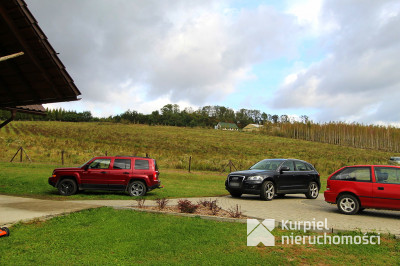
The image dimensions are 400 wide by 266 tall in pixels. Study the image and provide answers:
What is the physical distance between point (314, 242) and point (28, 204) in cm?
844

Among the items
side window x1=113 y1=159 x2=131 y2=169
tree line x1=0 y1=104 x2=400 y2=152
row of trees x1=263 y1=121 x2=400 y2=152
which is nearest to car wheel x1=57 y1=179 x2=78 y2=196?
side window x1=113 y1=159 x2=131 y2=169

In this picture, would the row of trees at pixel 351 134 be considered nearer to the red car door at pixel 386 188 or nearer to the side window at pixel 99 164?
the red car door at pixel 386 188

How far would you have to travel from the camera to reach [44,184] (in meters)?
15.5

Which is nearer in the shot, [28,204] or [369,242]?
[369,242]

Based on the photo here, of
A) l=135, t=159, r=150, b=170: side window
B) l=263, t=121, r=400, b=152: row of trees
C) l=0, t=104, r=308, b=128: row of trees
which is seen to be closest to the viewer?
l=135, t=159, r=150, b=170: side window

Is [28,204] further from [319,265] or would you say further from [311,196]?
[311,196]

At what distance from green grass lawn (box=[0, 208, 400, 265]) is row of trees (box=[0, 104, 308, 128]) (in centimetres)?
5182

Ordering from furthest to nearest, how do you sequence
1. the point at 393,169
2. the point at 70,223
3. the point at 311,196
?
the point at 311,196 → the point at 393,169 → the point at 70,223

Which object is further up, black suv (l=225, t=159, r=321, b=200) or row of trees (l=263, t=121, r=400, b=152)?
row of trees (l=263, t=121, r=400, b=152)

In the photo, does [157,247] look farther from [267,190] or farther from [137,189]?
[267,190]

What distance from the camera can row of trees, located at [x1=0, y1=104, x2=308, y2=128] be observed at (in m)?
97.5

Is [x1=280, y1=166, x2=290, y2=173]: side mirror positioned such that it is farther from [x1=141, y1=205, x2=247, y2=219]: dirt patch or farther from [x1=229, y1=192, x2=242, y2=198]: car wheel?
[x1=141, y1=205, x2=247, y2=219]: dirt patch

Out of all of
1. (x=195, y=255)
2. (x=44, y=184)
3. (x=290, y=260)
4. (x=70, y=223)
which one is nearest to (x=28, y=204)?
(x=70, y=223)

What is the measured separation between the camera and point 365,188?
31.4 ft
